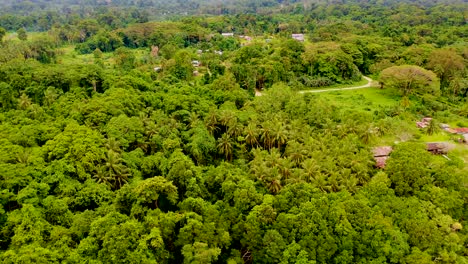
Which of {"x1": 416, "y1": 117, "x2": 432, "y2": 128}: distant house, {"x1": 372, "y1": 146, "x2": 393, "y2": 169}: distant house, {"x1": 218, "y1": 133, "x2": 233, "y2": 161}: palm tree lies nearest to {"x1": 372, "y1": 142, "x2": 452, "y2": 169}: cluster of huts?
{"x1": 372, "y1": 146, "x2": 393, "y2": 169}: distant house

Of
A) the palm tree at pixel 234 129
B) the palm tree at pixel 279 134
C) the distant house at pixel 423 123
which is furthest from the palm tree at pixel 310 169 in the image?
the distant house at pixel 423 123

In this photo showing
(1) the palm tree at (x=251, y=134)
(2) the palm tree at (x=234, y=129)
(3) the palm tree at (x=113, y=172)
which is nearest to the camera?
(3) the palm tree at (x=113, y=172)

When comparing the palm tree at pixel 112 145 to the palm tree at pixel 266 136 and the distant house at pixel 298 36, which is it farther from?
the distant house at pixel 298 36

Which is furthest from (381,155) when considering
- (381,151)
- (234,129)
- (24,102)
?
(24,102)

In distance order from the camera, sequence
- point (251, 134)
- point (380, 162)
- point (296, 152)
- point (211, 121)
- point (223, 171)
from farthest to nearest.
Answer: point (211, 121) → point (251, 134) → point (380, 162) → point (296, 152) → point (223, 171)

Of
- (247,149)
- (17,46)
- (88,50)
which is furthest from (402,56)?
(17,46)

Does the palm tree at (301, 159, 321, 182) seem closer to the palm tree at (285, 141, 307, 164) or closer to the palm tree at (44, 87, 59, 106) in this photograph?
the palm tree at (285, 141, 307, 164)

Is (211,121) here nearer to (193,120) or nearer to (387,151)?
(193,120)

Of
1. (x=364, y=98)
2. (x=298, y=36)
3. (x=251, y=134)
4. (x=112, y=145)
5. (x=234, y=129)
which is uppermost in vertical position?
(x=298, y=36)

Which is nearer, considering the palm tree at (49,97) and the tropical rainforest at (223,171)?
the tropical rainforest at (223,171)
